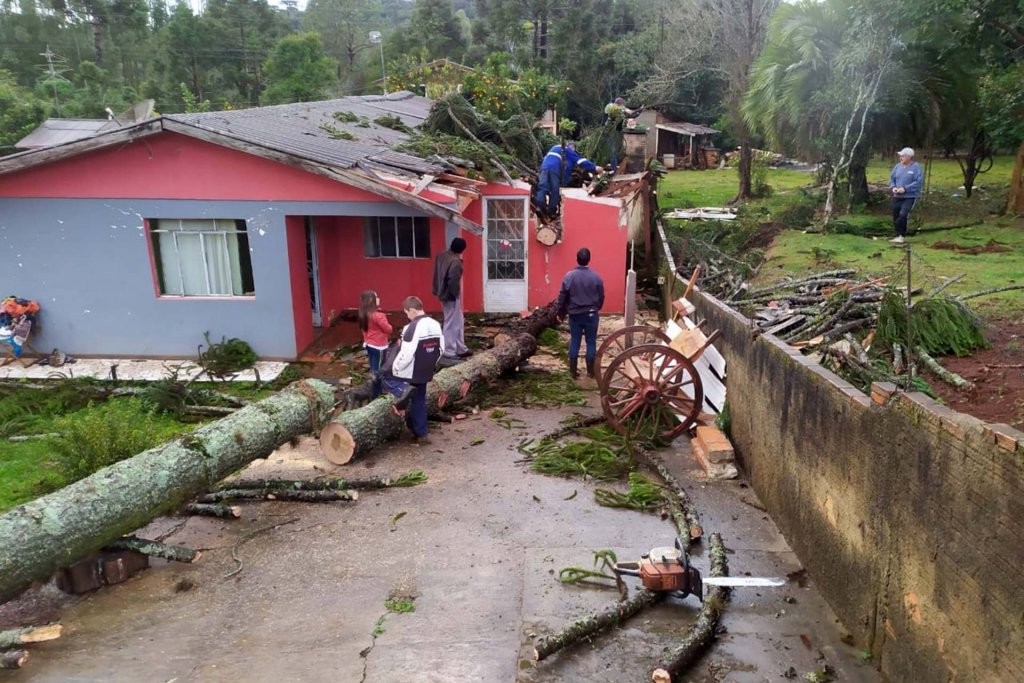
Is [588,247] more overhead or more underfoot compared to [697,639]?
more overhead

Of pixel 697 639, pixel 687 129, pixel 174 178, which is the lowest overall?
pixel 697 639

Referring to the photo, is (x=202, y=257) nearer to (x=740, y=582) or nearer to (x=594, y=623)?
(x=594, y=623)

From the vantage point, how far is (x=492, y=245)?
527 inches

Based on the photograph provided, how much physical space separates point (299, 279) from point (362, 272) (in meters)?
2.38

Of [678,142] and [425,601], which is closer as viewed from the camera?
[425,601]

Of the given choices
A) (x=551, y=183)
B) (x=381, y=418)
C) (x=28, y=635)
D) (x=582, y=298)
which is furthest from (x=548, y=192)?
(x=28, y=635)

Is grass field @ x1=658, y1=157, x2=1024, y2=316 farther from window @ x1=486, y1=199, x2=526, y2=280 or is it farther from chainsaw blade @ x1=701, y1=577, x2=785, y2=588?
window @ x1=486, y1=199, x2=526, y2=280

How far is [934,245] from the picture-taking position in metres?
11.2

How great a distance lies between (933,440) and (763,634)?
1.83 meters

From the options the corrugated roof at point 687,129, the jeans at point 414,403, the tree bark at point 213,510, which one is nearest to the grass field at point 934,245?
the jeans at point 414,403

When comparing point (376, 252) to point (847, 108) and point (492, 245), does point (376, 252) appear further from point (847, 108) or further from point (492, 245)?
point (847, 108)

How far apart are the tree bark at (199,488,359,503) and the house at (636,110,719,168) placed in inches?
1266

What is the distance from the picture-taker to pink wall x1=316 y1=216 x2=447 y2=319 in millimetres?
13117

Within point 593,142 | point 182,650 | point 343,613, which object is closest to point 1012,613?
point 343,613
